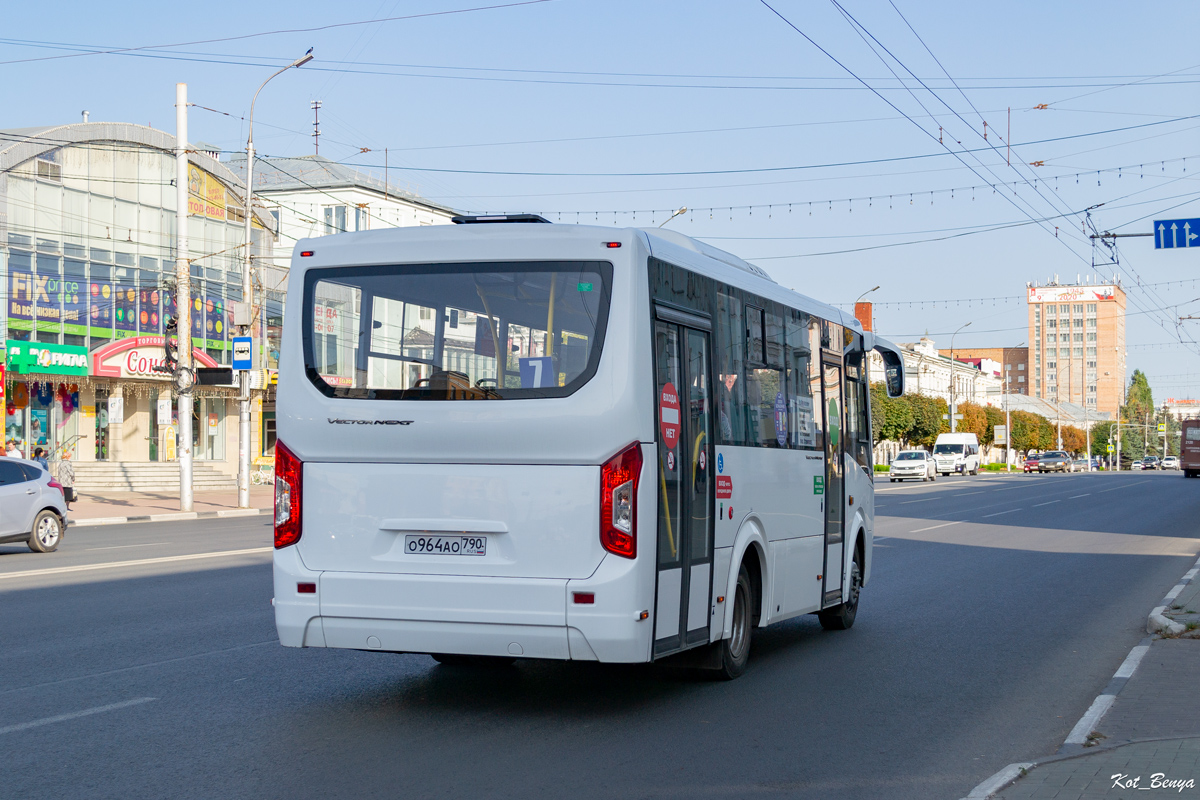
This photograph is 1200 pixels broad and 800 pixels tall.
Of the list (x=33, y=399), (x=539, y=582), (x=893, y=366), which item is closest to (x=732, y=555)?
(x=539, y=582)

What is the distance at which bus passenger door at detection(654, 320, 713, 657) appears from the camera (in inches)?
274

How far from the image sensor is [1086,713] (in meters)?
7.26

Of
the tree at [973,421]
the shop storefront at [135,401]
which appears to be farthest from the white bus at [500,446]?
the tree at [973,421]

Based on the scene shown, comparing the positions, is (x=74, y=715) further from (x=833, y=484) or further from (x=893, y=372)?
(x=893, y=372)

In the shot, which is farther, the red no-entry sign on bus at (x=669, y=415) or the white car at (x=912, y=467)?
the white car at (x=912, y=467)

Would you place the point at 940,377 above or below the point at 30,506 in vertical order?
above

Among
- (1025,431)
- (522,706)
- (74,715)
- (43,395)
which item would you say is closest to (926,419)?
A: (1025,431)

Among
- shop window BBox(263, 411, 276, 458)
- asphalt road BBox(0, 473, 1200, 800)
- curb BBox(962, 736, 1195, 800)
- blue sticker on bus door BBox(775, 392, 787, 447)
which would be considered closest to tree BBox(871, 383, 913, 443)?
shop window BBox(263, 411, 276, 458)

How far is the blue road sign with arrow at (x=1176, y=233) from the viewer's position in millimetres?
23467

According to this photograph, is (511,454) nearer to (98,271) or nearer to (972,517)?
(972,517)

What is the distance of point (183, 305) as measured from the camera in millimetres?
28891

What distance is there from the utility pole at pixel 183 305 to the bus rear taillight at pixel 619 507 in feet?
78.4

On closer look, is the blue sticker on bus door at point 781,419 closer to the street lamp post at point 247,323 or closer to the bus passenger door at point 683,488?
the bus passenger door at point 683,488

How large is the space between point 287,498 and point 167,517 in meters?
23.3
